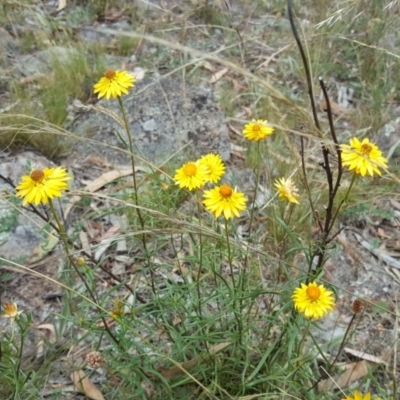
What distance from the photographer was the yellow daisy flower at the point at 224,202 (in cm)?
107

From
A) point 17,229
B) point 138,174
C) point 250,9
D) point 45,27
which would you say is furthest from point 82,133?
point 250,9

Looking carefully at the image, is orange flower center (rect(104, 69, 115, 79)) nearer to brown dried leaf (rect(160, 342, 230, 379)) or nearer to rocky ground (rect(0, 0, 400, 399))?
rocky ground (rect(0, 0, 400, 399))

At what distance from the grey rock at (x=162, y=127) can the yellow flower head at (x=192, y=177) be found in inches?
42.9

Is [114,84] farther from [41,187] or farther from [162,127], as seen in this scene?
[162,127]

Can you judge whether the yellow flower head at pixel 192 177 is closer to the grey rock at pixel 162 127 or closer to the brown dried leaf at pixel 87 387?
the brown dried leaf at pixel 87 387

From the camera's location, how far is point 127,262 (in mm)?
1959

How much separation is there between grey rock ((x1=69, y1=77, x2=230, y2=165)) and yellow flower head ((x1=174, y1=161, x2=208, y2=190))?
42.9 inches

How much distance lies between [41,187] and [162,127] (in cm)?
143

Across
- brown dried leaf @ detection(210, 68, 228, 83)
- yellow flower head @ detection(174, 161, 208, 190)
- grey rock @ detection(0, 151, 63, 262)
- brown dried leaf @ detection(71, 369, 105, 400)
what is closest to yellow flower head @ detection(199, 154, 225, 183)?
yellow flower head @ detection(174, 161, 208, 190)

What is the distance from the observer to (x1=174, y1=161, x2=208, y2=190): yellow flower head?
1151 millimetres

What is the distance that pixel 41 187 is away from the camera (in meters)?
1.07

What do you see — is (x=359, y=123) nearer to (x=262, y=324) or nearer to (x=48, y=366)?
(x=262, y=324)

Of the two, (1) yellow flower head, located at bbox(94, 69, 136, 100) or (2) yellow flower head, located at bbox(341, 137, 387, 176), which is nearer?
(2) yellow flower head, located at bbox(341, 137, 387, 176)

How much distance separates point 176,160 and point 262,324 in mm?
888
